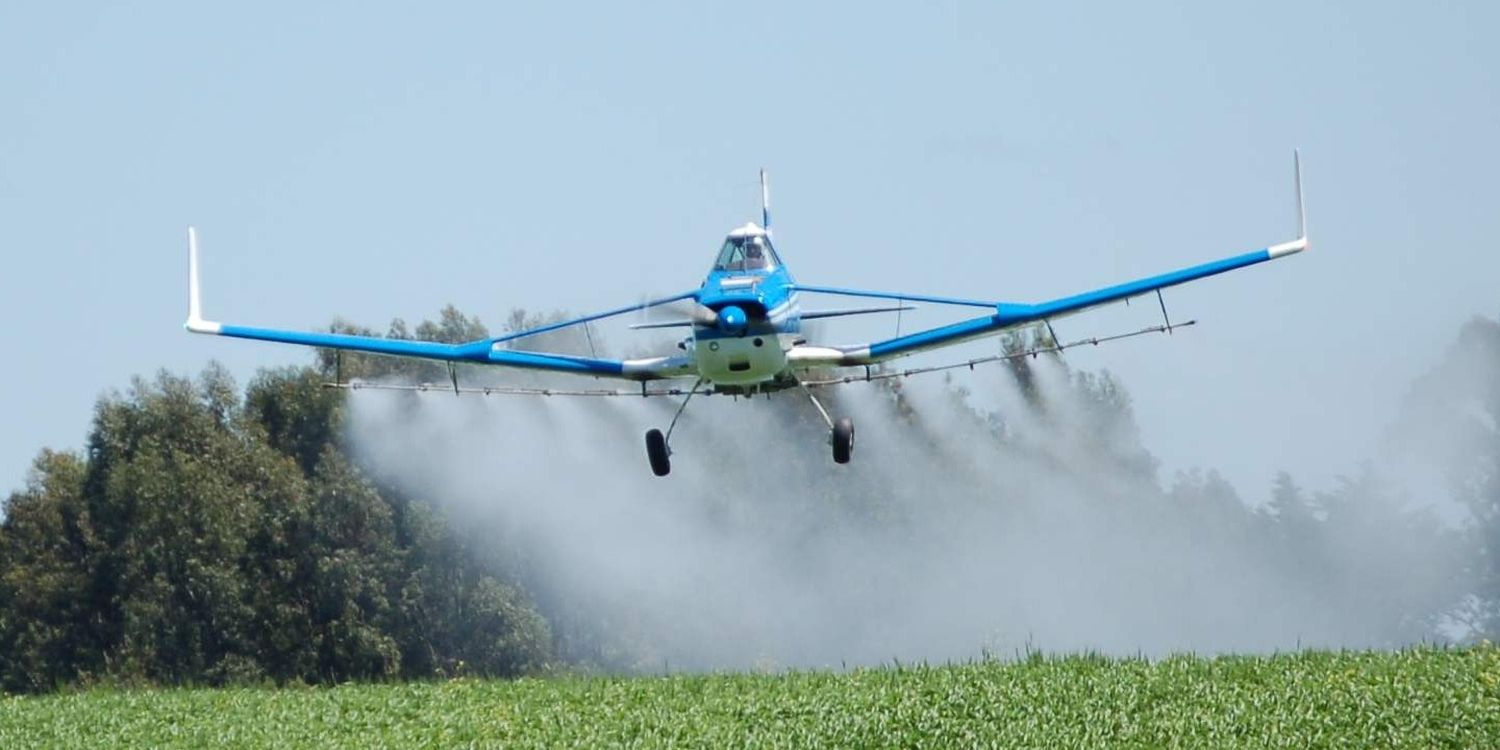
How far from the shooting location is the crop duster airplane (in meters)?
32.9

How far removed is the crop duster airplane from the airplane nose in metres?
0.01

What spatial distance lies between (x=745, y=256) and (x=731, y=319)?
2.03 metres

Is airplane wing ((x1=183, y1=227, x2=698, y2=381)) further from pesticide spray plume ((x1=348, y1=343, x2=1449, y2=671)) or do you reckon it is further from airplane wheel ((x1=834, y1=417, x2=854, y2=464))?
pesticide spray plume ((x1=348, y1=343, x2=1449, y2=671))

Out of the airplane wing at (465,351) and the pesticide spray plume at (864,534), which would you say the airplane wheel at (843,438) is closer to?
the airplane wing at (465,351)

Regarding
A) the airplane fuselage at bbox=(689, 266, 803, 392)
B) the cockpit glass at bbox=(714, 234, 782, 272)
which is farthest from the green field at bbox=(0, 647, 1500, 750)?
the cockpit glass at bbox=(714, 234, 782, 272)

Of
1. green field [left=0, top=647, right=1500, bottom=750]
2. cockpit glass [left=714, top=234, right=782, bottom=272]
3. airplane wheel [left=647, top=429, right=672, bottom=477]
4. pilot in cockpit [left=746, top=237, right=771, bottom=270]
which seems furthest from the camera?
airplane wheel [left=647, top=429, right=672, bottom=477]

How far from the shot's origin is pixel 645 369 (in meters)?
35.8

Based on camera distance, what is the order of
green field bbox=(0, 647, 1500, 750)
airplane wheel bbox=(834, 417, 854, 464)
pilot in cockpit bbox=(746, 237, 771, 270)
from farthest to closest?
airplane wheel bbox=(834, 417, 854, 464) → pilot in cockpit bbox=(746, 237, 771, 270) → green field bbox=(0, 647, 1500, 750)

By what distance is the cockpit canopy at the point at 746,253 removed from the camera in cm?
3416

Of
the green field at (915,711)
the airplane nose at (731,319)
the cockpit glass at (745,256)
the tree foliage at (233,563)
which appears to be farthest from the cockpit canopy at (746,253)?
the tree foliage at (233,563)

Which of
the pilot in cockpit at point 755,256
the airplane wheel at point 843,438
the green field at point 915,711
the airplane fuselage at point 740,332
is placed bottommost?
the green field at point 915,711

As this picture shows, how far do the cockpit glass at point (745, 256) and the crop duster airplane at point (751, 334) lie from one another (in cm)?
1

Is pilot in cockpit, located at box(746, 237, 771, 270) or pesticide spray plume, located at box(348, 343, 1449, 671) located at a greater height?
pilot in cockpit, located at box(746, 237, 771, 270)

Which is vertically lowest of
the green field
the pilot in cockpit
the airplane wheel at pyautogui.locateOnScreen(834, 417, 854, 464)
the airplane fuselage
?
the green field
